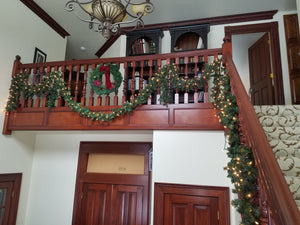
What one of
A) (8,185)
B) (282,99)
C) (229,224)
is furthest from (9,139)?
(282,99)

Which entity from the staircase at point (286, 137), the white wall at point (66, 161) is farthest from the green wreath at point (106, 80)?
the staircase at point (286, 137)

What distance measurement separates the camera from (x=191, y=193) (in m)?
2.70

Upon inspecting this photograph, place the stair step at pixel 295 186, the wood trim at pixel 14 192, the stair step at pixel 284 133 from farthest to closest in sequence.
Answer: the wood trim at pixel 14 192 < the stair step at pixel 284 133 < the stair step at pixel 295 186

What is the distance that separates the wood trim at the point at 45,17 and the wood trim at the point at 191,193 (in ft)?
12.7

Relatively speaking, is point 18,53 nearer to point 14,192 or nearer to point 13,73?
point 13,73

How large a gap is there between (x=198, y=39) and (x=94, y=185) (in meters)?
3.52

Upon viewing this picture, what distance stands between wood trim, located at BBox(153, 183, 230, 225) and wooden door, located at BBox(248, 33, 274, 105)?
2537 mm

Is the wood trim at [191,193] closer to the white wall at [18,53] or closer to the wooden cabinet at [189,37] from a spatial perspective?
the white wall at [18,53]

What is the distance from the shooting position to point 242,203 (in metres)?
1.45

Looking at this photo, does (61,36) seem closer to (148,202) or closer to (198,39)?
(198,39)

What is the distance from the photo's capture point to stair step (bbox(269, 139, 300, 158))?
85.4 inches

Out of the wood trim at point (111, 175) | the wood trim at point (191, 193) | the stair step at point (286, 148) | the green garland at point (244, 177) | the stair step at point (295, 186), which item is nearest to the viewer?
the green garland at point (244, 177)

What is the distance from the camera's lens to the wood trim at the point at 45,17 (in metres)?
4.10

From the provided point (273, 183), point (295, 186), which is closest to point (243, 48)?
point (295, 186)
